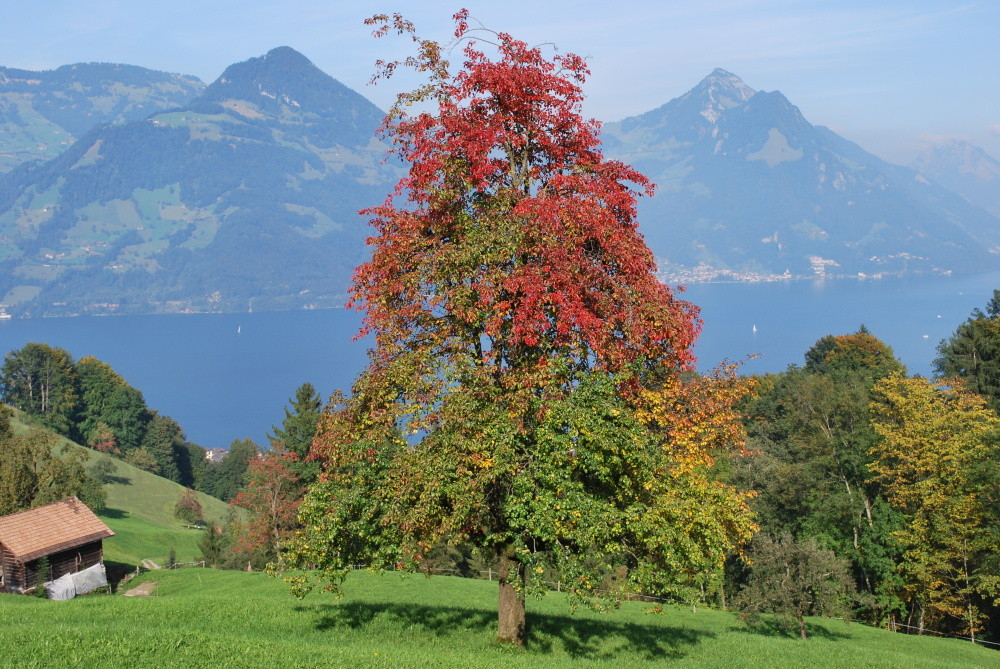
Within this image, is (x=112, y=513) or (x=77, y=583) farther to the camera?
(x=112, y=513)

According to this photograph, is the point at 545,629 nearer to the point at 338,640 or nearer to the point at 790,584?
the point at 338,640

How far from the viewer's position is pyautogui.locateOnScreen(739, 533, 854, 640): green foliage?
26844 millimetres

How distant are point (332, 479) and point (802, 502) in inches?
1629

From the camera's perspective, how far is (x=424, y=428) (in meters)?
14.2

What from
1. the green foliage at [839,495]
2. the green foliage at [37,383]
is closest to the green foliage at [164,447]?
the green foliage at [37,383]

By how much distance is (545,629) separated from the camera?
17.9 meters

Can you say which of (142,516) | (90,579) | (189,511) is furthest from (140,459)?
(90,579)

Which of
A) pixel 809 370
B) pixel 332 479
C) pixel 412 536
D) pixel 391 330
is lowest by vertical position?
pixel 412 536

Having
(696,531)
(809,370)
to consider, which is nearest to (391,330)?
(696,531)

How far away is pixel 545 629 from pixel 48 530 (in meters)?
33.4

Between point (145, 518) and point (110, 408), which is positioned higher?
point (110, 408)

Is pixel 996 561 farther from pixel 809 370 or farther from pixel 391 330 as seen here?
pixel 809 370

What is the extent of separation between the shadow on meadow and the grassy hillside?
40.3 meters

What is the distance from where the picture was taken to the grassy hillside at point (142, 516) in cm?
6328
